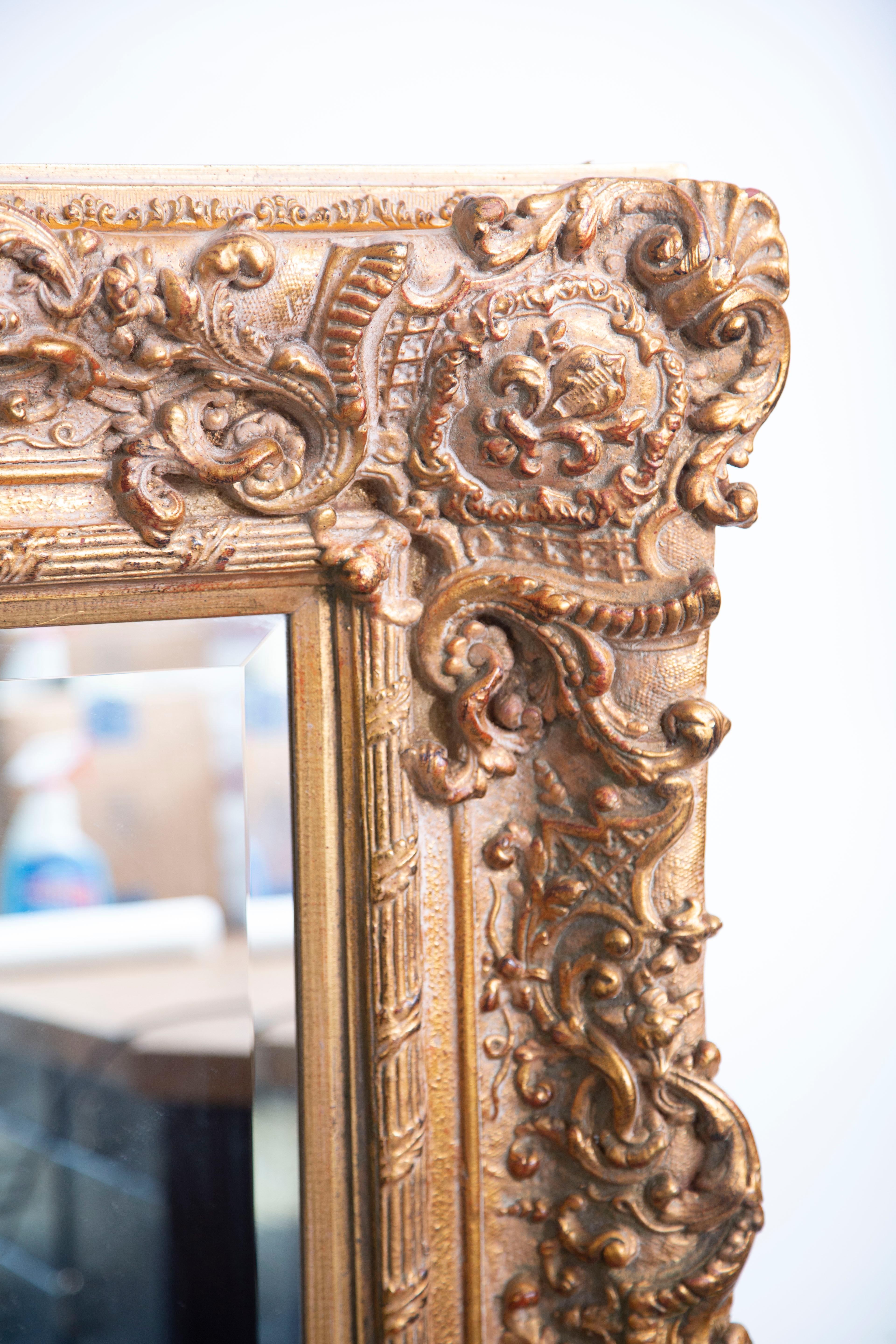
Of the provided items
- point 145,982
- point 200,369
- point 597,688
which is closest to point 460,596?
point 597,688

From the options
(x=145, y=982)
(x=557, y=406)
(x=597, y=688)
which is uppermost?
(x=557, y=406)

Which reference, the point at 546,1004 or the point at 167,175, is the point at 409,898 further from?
the point at 167,175

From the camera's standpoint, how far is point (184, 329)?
69 cm

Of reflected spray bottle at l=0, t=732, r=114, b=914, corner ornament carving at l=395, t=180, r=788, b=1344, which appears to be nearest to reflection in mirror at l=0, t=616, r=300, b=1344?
reflected spray bottle at l=0, t=732, r=114, b=914

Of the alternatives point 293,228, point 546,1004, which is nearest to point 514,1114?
point 546,1004

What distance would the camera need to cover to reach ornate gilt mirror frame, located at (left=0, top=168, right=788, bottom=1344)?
0.71 meters

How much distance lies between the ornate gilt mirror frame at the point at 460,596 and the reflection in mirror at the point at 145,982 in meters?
0.03

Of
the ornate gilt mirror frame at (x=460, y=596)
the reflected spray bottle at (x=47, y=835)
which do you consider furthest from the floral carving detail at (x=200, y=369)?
the reflected spray bottle at (x=47, y=835)

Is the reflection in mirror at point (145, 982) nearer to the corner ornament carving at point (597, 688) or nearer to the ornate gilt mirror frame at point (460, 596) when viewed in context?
the ornate gilt mirror frame at point (460, 596)

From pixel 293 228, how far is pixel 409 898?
0.41 m

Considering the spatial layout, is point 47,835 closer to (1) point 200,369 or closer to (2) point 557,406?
(1) point 200,369

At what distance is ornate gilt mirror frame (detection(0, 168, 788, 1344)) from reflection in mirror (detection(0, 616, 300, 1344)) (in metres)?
0.03

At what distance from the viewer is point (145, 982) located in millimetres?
783

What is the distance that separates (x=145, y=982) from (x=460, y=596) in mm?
309
